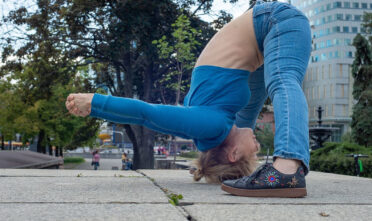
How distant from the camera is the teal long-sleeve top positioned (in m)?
2.77

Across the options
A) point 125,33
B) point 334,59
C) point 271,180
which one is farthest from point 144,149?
point 334,59

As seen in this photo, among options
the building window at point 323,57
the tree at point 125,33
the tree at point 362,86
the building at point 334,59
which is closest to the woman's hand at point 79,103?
the tree at point 125,33

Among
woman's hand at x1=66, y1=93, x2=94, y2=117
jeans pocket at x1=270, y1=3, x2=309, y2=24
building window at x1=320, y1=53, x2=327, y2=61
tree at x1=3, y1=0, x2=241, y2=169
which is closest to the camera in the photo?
woman's hand at x1=66, y1=93, x2=94, y2=117

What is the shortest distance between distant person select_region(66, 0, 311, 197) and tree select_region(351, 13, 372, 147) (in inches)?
1097

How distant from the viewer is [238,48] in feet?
10.3

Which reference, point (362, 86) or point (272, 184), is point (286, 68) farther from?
point (362, 86)

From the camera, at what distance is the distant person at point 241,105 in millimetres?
2488

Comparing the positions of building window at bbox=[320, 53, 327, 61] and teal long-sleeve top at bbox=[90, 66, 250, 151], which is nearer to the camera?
teal long-sleeve top at bbox=[90, 66, 250, 151]

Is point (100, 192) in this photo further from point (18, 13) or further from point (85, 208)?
point (18, 13)

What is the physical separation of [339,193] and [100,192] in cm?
156

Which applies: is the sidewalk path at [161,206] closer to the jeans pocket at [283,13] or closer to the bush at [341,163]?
the jeans pocket at [283,13]

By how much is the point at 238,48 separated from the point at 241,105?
415mm

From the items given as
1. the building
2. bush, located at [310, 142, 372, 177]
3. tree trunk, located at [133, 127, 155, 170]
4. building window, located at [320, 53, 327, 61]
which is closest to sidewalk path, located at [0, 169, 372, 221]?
bush, located at [310, 142, 372, 177]

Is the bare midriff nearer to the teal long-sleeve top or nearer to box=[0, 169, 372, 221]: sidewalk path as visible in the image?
the teal long-sleeve top
